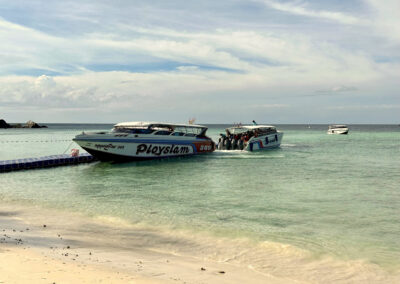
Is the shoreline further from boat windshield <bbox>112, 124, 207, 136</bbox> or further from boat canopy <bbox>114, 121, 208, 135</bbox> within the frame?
boat canopy <bbox>114, 121, 208, 135</bbox>

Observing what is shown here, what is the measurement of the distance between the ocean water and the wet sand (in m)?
1.56

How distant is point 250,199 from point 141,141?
15.6 metres

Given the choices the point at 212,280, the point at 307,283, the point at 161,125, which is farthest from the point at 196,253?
the point at 161,125

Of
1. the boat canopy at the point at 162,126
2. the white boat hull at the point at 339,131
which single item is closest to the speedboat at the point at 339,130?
the white boat hull at the point at 339,131

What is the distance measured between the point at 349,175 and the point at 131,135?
16.7m

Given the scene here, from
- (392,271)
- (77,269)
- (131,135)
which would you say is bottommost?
(392,271)

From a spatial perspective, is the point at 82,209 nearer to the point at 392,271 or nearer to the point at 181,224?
the point at 181,224

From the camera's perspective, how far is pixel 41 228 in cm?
1055

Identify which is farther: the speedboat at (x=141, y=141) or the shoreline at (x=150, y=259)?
the speedboat at (x=141, y=141)

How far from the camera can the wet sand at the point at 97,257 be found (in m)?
6.26

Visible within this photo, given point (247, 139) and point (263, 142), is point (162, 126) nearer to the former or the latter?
point (247, 139)

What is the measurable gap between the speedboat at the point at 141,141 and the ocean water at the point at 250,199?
4.17 ft

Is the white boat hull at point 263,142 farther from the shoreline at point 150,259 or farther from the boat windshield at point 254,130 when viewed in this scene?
the shoreline at point 150,259

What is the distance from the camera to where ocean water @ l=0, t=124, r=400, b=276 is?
10.2m
